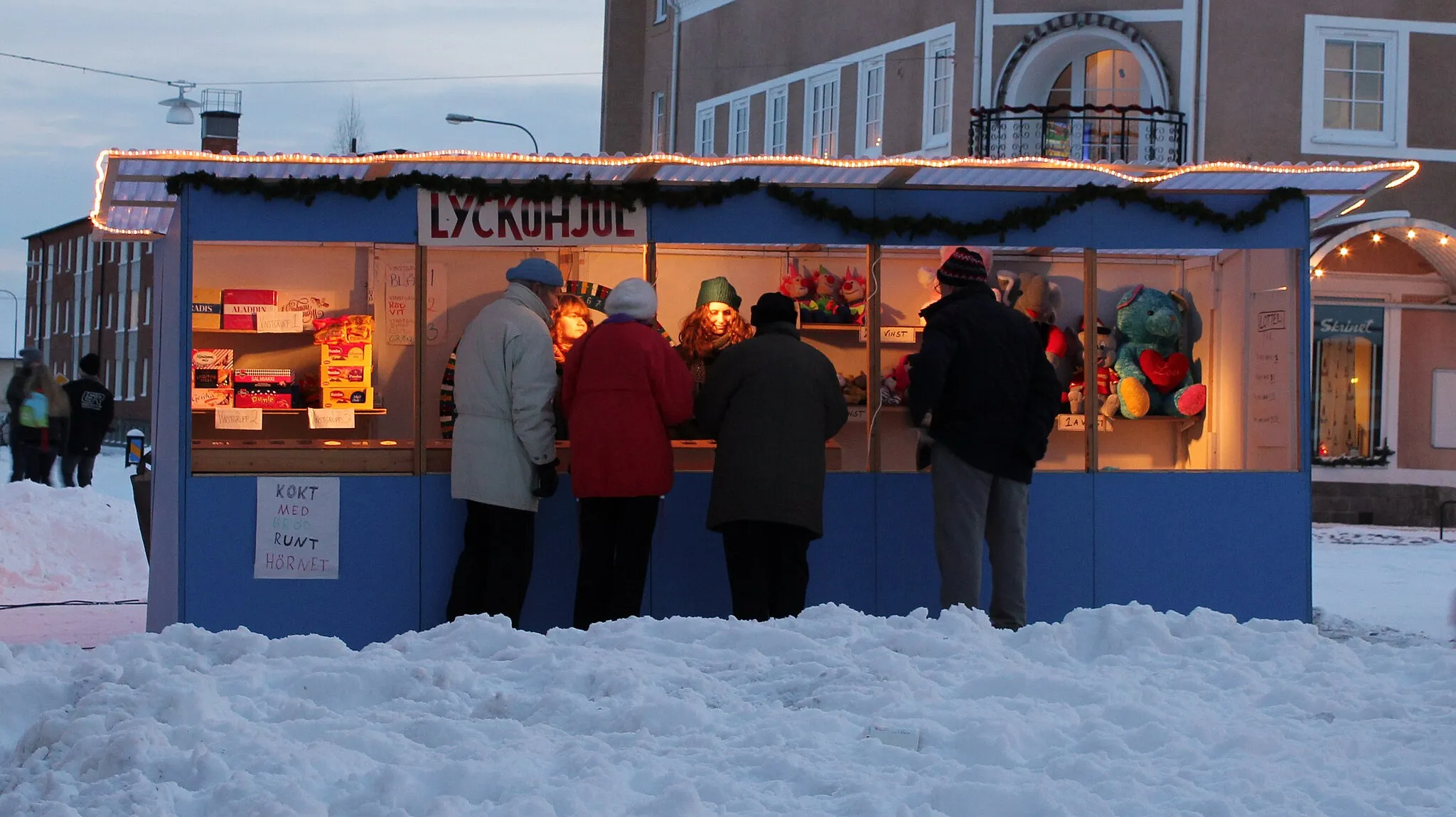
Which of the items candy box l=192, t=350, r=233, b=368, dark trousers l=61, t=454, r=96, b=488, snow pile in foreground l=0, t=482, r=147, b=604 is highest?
candy box l=192, t=350, r=233, b=368

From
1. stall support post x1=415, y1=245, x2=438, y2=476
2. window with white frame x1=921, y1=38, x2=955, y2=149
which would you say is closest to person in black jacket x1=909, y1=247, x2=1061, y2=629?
stall support post x1=415, y1=245, x2=438, y2=476

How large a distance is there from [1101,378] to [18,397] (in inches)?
508

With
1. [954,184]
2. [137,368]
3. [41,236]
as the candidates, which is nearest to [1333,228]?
[954,184]

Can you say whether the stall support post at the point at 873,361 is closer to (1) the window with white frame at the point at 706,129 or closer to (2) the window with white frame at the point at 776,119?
(2) the window with white frame at the point at 776,119

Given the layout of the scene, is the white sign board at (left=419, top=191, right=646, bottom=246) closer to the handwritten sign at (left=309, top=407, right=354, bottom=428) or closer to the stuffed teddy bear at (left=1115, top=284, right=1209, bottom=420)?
the handwritten sign at (left=309, top=407, right=354, bottom=428)

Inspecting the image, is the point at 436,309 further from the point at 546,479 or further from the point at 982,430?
the point at 982,430

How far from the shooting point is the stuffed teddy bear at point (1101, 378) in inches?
386

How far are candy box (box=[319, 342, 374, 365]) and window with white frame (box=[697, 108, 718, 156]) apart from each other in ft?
68.0

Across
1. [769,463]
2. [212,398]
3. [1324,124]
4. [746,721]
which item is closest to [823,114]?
[1324,124]

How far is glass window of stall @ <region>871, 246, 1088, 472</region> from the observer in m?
9.40

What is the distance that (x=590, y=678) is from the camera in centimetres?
524

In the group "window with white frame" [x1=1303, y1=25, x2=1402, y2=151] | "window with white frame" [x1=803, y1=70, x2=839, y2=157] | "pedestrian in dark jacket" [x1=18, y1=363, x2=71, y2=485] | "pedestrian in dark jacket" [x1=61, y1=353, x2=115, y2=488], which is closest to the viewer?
"pedestrian in dark jacket" [x1=61, y1=353, x2=115, y2=488]

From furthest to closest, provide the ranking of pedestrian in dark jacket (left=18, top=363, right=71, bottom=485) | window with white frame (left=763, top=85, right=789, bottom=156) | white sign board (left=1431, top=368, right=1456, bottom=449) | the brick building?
the brick building
window with white frame (left=763, top=85, right=789, bottom=156)
white sign board (left=1431, top=368, right=1456, bottom=449)
pedestrian in dark jacket (left=18, top=363, right=71, bottom=485)

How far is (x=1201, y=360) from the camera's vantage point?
10156mm
